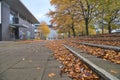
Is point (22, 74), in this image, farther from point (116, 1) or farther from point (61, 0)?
point (61, 0)

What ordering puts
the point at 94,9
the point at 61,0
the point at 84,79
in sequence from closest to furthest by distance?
the point at 84,79, the point at 94,9, the point at 61,0

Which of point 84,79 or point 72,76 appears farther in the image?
point 72,76

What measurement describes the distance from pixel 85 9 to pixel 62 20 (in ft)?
32.3

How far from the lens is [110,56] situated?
283 inches

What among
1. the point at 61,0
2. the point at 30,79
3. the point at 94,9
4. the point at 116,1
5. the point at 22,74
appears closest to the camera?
the point at 30,79

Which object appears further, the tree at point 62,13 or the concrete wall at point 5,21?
the concrete wall at point 5,21

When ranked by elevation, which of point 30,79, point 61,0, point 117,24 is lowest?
point 30,79

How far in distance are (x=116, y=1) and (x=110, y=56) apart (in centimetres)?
1908

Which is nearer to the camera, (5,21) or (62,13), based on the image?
(62,13)

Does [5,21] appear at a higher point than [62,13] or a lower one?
lower

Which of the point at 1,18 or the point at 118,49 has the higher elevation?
the point at 1,18

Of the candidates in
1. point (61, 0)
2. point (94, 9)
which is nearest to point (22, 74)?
point (94, 9)

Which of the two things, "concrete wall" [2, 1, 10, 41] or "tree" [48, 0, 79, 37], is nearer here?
"tree" [48, 0, 79, 37]

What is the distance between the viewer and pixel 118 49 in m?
7.39
